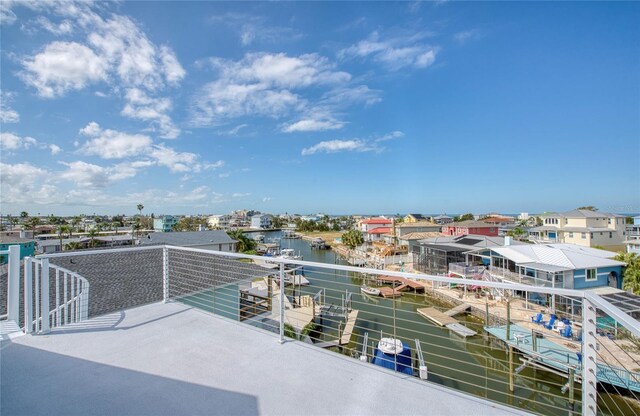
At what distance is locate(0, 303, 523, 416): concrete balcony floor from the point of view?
5.41ft

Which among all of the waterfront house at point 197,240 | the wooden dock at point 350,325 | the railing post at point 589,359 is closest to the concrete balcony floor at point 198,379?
the railing post at point 589,359

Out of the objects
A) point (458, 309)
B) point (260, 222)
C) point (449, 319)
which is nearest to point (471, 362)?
point (449, 319)

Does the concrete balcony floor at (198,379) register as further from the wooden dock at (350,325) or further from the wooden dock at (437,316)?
the wooden dock at (437,316)

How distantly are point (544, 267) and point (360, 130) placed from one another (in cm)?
1351

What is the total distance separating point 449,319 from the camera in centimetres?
1277

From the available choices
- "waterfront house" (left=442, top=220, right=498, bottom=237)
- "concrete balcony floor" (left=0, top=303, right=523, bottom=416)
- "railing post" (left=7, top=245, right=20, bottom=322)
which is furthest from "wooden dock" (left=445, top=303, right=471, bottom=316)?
"waterfront house" (left=442, top=220, right=498, bottom=237)

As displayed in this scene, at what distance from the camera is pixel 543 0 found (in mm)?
6480

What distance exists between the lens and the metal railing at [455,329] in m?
1.68

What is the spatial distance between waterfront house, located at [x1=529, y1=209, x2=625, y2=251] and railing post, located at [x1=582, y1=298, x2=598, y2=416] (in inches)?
1201

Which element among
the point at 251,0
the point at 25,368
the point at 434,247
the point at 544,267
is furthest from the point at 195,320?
the point at 434,247

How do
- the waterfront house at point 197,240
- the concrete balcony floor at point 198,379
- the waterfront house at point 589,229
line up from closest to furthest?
the concrete balcony floor at point 198,379 → the waterfront house at point 197,240 → the waterfront house at point 589,229

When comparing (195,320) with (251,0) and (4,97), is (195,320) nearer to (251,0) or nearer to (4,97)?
(4,97)

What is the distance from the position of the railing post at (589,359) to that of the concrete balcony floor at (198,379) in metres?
0.39

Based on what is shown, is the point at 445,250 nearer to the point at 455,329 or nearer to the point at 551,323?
the point at 455,329
